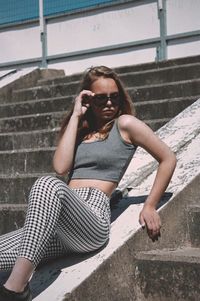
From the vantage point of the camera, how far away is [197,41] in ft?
25.2

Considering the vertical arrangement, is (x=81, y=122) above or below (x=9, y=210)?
above

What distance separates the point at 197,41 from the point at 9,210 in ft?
15.1

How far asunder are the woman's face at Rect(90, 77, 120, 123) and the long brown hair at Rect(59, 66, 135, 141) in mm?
27

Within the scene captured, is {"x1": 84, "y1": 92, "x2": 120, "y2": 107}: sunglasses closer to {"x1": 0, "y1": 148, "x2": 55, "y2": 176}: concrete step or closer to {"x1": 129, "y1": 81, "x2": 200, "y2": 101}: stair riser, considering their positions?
{"x1": 0, "y1": 148, "x2": 55, "y2": 176}: concrete step

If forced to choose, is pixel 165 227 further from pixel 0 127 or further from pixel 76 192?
pixel 0 127

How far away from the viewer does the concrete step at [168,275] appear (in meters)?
2.68

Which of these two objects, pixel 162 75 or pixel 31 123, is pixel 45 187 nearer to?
pixel 31 123

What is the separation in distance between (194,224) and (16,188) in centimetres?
169

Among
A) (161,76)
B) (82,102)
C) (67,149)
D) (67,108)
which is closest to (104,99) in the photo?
(82,102)

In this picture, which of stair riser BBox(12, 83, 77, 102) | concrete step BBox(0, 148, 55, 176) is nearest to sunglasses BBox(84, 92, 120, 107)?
concrete step BBox(0, 148, 55, 176)

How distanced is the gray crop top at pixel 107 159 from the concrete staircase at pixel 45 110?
34.7 inches

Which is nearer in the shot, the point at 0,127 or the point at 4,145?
the point at 4,145

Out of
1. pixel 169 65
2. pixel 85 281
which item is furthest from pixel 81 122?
pixel 169 65

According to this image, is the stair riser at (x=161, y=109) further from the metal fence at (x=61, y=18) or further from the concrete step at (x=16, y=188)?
the metal fence at (x=61, y=18)
